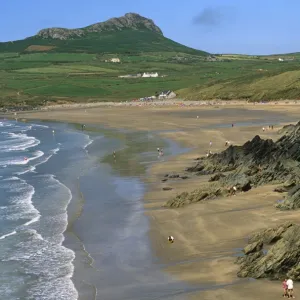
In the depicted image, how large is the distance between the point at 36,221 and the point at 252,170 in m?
13.7

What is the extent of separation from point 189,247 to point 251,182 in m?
10.6

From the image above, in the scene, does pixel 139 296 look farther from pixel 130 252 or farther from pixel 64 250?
pixel 64 250

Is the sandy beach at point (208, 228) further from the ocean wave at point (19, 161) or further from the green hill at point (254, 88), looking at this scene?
the green hill at point (254, 88)

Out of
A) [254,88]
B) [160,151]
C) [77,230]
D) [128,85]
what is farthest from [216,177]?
[128,85]

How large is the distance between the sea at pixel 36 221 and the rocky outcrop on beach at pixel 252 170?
723cm

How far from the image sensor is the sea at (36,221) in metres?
20.4

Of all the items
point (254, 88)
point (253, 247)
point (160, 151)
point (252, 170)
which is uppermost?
point (254, 88)

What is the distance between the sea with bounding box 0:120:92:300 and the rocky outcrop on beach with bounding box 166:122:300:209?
7.23 m

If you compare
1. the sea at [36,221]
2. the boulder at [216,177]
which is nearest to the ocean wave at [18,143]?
the sea at [36,221]

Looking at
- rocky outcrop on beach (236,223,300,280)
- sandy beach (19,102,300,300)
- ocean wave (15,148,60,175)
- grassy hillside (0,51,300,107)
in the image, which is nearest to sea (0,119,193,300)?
ocean wave (15,148,60,175)

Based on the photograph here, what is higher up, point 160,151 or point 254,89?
point 254,89

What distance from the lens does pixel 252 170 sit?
35.3 metres

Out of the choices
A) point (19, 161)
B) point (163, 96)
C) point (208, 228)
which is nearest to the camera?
point (208, 228)

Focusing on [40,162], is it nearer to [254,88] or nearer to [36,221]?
[36,221]
